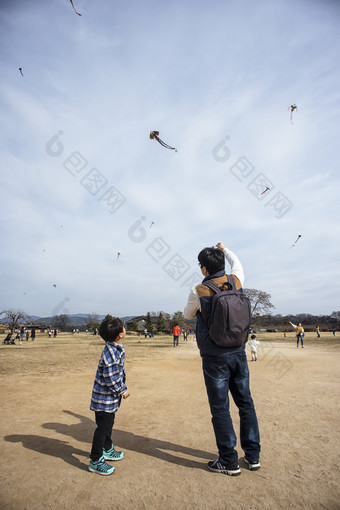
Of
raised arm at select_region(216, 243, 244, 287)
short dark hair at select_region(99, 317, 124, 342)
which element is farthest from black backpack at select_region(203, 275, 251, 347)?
short dark hair at select_region(99, 317, 124, 342)

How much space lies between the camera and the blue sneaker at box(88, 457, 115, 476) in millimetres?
2604

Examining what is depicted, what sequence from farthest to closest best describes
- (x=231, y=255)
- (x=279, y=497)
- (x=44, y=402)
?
(x=44, y=402), (x=231, y=255), (x=279, y=497)

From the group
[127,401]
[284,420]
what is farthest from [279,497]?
[127,401]

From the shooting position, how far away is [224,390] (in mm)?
2730

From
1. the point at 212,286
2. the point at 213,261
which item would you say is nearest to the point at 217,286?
the point at 212,286

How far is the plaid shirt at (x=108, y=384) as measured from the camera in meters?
2.89

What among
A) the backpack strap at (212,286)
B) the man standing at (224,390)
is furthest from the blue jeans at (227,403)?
the backpack strap at (212,286)

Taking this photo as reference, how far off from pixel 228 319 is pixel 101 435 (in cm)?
182

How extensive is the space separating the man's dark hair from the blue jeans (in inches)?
36.9

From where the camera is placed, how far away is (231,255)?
348 centimetres

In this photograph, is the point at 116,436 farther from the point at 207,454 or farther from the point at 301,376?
the point at 301,376

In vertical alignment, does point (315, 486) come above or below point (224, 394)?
below

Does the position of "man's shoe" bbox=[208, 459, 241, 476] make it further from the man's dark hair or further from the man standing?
the man's dark hair

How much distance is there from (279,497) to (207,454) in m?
0.99
